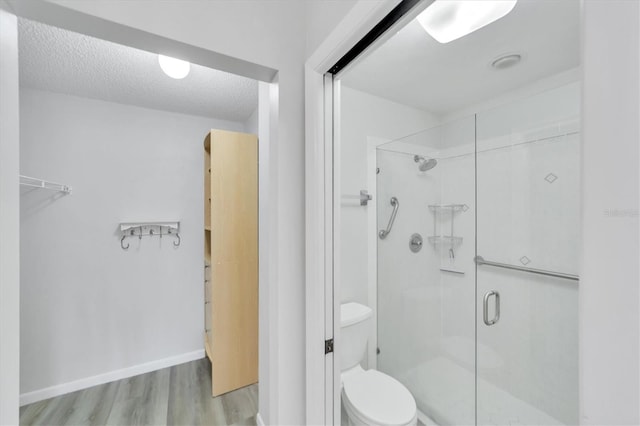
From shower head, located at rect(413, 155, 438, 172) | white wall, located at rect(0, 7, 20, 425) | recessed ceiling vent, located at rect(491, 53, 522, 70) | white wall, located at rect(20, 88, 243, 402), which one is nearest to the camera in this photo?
white wall, located at rect(0, 7, 20, 425)

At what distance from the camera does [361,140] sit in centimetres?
167

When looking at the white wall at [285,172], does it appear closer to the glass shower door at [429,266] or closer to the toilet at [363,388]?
the toilet at [363,388]

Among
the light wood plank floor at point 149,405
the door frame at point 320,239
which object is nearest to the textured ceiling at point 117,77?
the door frame at point 320,239

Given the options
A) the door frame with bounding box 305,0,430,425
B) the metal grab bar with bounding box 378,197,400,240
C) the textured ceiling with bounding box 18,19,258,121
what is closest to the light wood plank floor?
the door frame with bounding box 305,0,430,425

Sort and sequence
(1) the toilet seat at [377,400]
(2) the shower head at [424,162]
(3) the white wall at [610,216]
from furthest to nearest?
1. (2) the shower head at [424,162]
2. (1) the toilet seat at [377,400]
3. (3) the white wall at [610,216]

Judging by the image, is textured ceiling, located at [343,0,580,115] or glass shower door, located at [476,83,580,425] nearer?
textured ceiling, located at [343,0,580,115]

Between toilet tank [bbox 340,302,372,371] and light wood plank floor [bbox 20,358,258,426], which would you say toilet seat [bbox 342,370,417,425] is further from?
light wood plank floor [bbox 20,358,258,426]

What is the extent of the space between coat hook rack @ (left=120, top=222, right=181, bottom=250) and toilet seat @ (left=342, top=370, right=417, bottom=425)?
1912mm

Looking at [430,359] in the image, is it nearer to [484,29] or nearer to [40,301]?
[484,29]

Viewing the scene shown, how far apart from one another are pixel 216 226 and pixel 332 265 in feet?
4.39

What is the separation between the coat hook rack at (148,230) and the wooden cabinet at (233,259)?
0.57 meters

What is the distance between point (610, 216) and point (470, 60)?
153cm

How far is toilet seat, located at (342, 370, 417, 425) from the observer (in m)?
1.29

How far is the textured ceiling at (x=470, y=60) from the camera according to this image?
1116 mm
